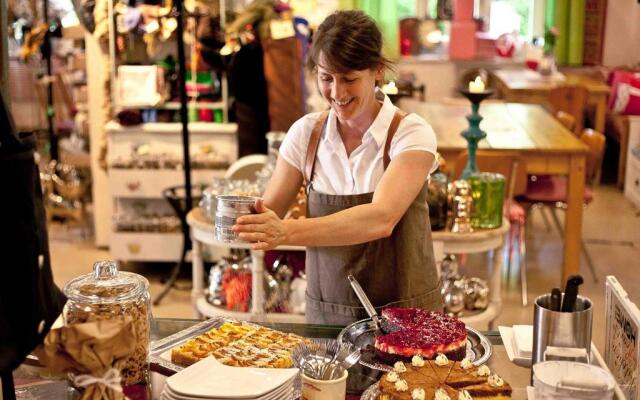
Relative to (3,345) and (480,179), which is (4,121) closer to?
(3,345)

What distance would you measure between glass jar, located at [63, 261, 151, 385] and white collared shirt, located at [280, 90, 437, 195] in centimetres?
73

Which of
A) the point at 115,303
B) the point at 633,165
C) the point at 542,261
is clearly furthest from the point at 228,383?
the point at 633,165

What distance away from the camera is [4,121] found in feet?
4.35

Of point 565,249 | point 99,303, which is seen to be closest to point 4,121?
point 99,303

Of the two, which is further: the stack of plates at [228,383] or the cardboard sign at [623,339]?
the cardboard sign at [623,339]

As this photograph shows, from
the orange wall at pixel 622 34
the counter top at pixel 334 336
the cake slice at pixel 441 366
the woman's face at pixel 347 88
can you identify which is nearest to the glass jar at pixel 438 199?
the woman's face at pixel 347 88

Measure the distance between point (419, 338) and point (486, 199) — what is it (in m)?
2.00

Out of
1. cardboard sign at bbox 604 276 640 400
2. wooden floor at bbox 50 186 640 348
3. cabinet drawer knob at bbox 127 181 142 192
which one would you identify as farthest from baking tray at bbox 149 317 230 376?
cabinet drawer knob at bbox 127 181 142 192

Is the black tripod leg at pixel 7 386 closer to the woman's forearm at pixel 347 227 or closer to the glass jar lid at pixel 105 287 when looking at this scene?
the glass jar lid at pixel 105 287

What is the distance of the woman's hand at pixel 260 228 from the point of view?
202cm

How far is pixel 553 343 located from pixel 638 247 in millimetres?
5309

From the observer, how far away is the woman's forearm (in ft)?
7.06

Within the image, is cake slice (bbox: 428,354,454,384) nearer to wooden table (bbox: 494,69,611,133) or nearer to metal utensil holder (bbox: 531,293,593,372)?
metal utensil holder (bbox: 531,293,593,372)

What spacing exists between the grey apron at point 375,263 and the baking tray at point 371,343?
0.28 m
